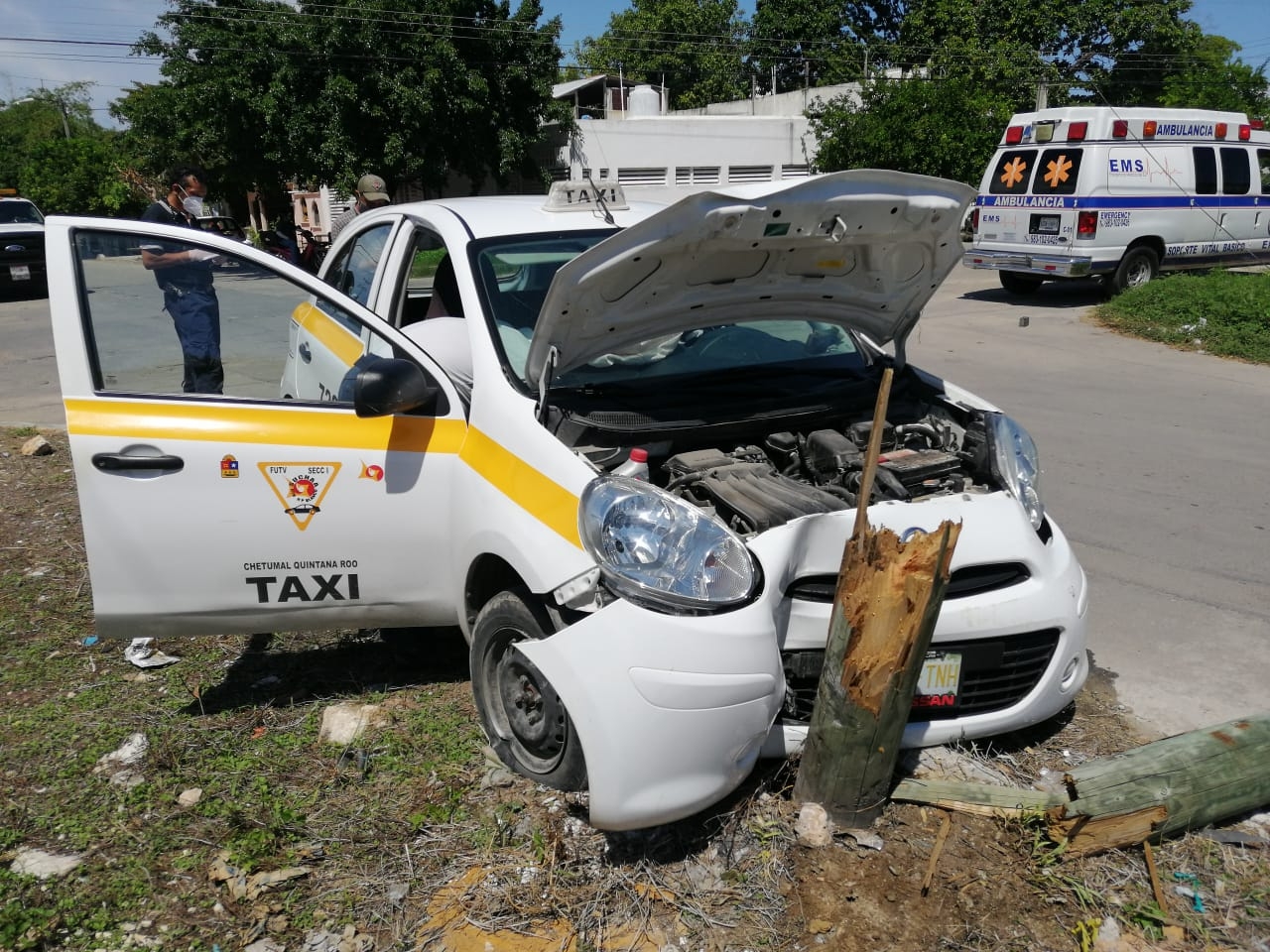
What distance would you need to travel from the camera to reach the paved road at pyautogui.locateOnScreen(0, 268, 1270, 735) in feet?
13.4

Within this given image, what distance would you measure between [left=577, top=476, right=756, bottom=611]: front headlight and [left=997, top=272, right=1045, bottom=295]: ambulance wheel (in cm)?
1412

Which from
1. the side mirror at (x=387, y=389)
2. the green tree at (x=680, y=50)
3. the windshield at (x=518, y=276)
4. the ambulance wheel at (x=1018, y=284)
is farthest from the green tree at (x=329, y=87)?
the green tree at (x=680, y=50)

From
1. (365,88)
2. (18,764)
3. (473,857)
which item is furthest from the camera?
(365,88)

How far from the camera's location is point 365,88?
21734 millimetres

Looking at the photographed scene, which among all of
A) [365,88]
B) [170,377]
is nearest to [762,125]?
[365,88]

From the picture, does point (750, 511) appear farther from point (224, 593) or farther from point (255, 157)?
point (255, 157)

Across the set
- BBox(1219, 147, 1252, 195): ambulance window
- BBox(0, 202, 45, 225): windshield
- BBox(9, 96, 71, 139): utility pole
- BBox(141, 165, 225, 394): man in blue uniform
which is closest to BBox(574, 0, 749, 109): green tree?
BBox(9, 96, 71, 139): utility pole

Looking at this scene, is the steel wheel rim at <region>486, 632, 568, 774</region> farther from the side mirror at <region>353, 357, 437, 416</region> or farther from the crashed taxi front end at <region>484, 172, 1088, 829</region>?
the side mirror at <region>353, 357, 437, 416</region>

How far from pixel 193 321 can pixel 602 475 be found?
75.8 inches

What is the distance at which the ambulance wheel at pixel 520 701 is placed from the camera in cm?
291

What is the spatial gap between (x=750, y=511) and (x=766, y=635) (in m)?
0.43

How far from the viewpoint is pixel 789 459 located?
3.50 meters

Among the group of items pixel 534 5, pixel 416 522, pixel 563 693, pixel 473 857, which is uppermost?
pixel 534 5

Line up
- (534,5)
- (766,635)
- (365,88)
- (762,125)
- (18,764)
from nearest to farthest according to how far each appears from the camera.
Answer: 1. (766,635)
2. (18,764)
3. (365,88)
4. (534,5)
5. (762,125)
